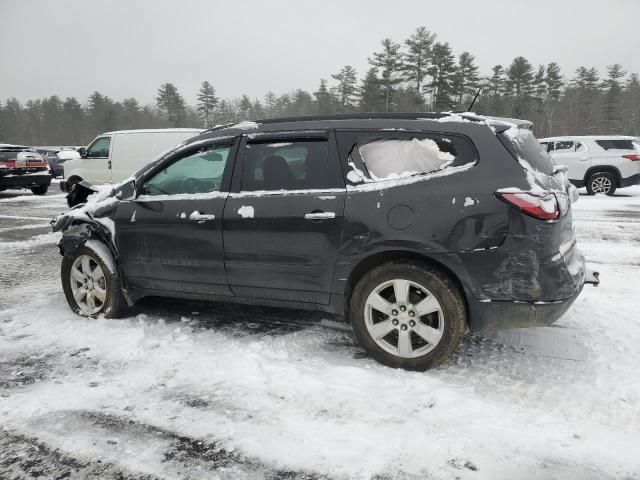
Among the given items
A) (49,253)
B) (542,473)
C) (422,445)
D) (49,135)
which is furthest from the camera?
(49,135)

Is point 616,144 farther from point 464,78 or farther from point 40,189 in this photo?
point 464,78

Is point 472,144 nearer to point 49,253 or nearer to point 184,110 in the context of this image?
point 49,253

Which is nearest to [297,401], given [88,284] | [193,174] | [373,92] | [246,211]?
[246,211]

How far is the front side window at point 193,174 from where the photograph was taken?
3.71 metres

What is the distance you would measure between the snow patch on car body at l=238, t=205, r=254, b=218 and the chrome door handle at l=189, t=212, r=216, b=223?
0.25 metres

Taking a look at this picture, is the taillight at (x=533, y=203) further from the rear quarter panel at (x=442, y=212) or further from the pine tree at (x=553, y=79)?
the pine tree at (x=553, y=79)

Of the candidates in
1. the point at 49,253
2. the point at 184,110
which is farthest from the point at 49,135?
the point at 49,253

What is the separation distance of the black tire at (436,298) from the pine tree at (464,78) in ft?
163

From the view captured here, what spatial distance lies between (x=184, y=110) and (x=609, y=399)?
76.8 m

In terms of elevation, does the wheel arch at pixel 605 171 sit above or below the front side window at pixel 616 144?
below

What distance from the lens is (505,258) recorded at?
2816 mm

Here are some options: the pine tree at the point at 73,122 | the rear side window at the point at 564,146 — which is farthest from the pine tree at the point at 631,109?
the pine tree at the point at 73,122

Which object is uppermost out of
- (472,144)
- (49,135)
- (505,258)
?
(49,135)

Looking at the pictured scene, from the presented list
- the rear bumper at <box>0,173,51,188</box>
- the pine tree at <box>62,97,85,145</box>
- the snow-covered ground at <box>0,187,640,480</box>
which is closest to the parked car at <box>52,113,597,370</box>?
the snow-covered ground at <box>0,187,640,480</box>
